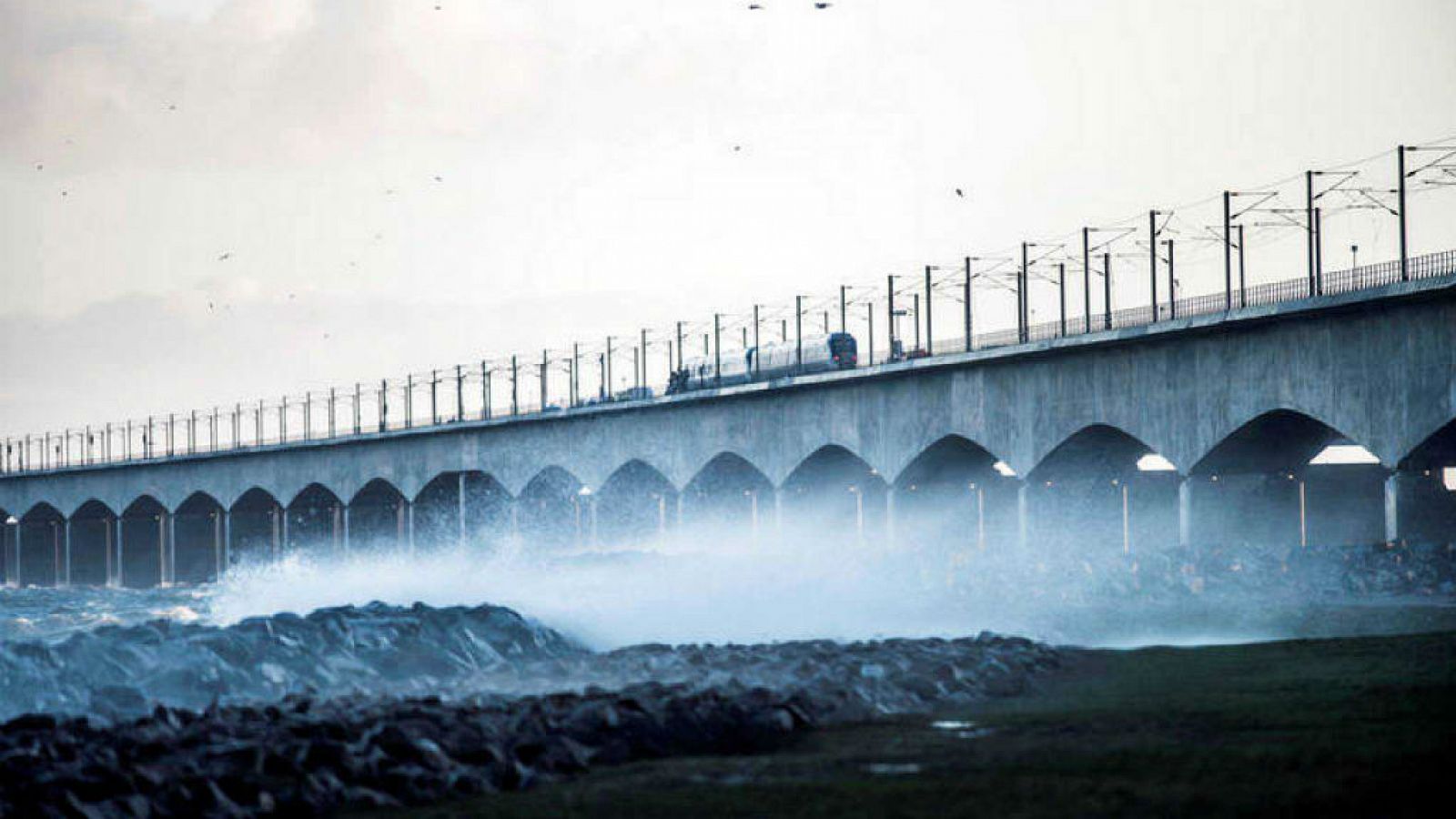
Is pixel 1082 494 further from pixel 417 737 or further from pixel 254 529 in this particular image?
pixel 254 529

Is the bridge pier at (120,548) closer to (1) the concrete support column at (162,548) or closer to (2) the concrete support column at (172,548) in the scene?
(1) the concrete support column at (162,548)

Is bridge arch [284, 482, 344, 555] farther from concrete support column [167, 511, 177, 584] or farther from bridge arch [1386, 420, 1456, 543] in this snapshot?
bridge arch [1386, 420, 1456, 543]

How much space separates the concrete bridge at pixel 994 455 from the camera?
49.2 metres

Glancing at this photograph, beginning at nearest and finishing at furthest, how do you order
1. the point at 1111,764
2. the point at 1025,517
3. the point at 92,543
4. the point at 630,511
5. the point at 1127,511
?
the point at 1111,764
the point at 1025,517
the point at 1127,511
the point at 630,511
the point at 92,543

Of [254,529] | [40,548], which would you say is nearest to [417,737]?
[254,529]

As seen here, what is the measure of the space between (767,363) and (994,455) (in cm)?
3026

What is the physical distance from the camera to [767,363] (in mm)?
93750

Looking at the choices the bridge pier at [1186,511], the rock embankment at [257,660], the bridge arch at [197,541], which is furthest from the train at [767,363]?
the rock embankment at [257,660]

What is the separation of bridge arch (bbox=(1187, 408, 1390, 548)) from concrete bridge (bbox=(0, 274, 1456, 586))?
13cm

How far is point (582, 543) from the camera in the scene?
356 ft

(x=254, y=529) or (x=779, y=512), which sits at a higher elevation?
(x=779, y=512)

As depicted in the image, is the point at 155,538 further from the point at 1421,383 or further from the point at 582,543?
the point at 1421,383

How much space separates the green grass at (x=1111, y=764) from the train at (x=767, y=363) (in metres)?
58.0

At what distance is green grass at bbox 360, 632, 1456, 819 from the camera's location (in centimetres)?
1261
